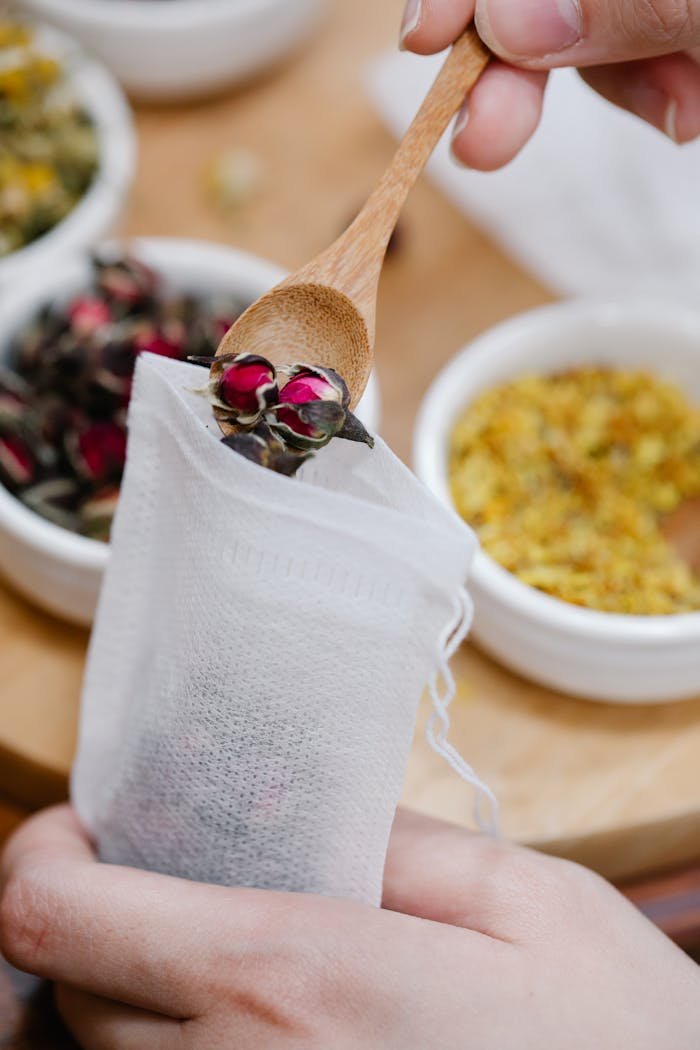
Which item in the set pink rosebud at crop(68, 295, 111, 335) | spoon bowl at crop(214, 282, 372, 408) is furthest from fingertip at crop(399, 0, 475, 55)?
pink rosebud at crop(68, 295, 111, 335)

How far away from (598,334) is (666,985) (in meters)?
0.41

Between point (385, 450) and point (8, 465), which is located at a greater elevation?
point (385, 450)

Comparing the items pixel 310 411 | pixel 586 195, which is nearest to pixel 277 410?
pixel 310 411

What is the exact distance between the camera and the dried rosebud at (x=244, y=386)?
0.35 metres

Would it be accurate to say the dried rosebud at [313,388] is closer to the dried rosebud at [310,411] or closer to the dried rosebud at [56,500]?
the dried rosebud at [310,411]

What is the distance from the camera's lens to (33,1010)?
1.53 feet

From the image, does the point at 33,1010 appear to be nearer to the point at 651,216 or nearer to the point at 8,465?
the point at 8,465

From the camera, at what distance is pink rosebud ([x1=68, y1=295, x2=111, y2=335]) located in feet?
2.05

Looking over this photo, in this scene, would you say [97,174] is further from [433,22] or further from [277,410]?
[277,410]

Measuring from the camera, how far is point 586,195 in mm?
818

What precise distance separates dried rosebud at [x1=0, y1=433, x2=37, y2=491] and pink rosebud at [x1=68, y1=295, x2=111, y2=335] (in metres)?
0.08

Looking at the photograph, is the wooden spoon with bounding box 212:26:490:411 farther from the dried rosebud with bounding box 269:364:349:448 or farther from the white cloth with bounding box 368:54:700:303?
the white cloth with bounding box 368:54:700:303

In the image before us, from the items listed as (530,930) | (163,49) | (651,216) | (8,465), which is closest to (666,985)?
(530,930)

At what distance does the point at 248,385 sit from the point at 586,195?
55 cm
